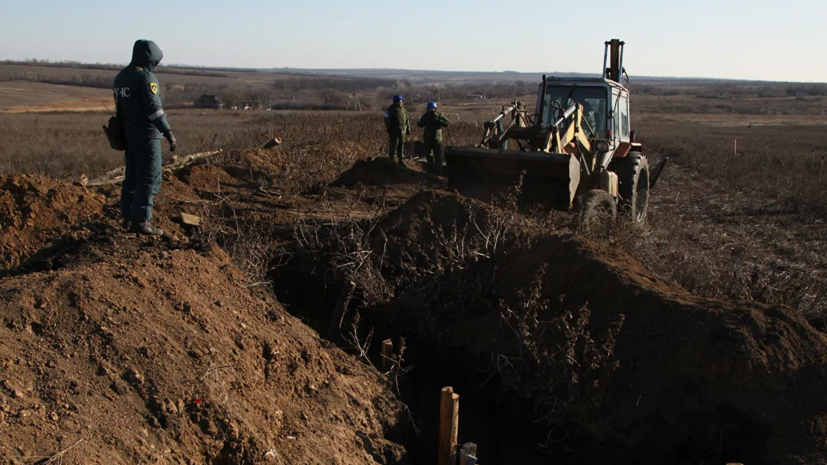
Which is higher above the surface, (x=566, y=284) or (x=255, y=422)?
(x=566, y=284)

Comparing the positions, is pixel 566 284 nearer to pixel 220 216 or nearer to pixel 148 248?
pixel 148 248

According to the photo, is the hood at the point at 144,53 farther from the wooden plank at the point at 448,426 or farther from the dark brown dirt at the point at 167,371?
the wooden plank at the point at 448,426

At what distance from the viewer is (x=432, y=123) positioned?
478 inches

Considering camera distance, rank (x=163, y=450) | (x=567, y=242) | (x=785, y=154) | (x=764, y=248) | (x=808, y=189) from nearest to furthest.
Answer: (x=163, y=450), (x=567, y=242), (x=764, y=248), (x=808, y=189), (x=785, y=154)

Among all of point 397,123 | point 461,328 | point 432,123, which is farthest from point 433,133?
point 461,328

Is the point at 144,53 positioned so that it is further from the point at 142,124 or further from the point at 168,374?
the point at 168,374

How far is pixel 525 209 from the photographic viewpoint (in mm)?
8305

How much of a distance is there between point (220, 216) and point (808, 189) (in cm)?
1198

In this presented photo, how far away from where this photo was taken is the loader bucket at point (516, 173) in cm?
783

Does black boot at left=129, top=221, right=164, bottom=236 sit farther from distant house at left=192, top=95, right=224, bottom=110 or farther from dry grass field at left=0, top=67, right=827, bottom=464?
distant house at left=192, top=95, right=224, bottom=110

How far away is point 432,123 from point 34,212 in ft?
23.0

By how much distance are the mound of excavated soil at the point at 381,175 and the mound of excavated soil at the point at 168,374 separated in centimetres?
646

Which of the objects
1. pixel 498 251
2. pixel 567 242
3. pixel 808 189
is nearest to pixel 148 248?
pixel 498 251

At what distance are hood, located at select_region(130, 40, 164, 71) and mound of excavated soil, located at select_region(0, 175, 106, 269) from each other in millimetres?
2189
